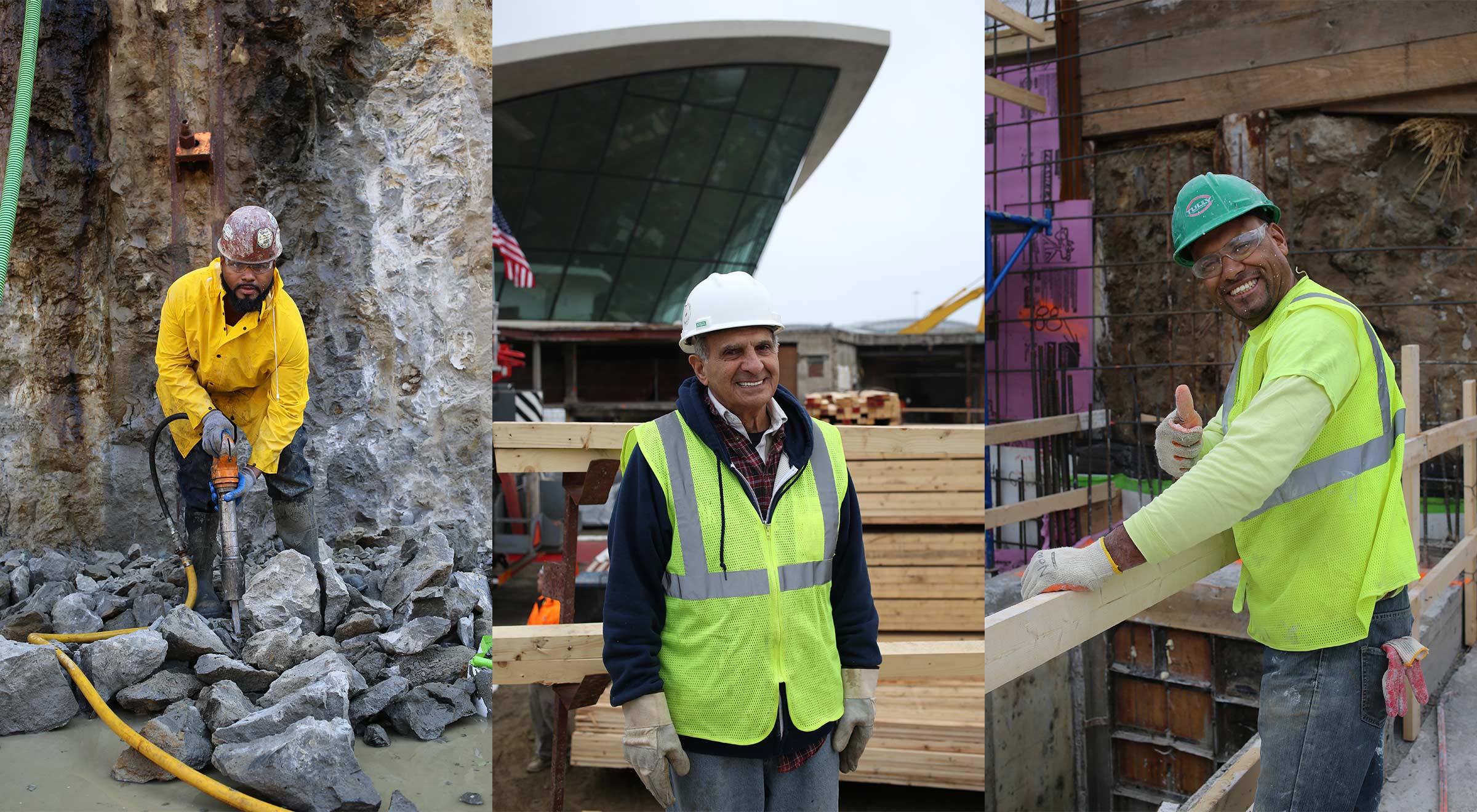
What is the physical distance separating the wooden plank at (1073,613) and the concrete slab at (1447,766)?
1900 mm

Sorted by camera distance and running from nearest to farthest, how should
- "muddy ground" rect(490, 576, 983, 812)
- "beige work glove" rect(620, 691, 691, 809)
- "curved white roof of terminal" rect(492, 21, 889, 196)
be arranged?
1. "beige work glove" rect(620, 691, 691, 809)
2. "muddy ground" rect(490, 576, 983, 812)
3. "curved white roof of terminal" rect(492, 21, 889, 196)

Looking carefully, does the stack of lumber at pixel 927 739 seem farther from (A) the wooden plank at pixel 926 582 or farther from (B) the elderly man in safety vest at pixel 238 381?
(B) the elderly man in safety vest at pixel 238 381

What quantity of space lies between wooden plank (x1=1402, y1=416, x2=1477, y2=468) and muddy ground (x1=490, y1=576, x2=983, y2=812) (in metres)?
2.63

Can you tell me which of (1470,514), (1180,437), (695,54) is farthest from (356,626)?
(695,54)

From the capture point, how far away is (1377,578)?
2.03 m

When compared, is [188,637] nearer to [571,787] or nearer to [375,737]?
[375,737]

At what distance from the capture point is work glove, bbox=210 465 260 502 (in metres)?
3.79

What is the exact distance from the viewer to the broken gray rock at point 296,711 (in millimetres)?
2994

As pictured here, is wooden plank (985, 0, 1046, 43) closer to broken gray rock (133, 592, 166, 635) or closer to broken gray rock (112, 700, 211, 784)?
broken gray rock (133, 592, 166, 635)

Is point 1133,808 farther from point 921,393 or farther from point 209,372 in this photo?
point 921,393

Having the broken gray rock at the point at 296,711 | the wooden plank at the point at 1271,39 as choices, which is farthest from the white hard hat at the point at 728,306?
the wooden plank at the point at 1271,39

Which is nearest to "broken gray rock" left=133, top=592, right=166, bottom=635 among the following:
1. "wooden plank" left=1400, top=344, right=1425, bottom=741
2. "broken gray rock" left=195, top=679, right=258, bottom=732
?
"broken gray rock" left=195, top=679, right=258, bottom=732

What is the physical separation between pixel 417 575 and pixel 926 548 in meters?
2.35

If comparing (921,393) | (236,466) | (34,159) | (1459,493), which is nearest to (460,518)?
(236,466)
